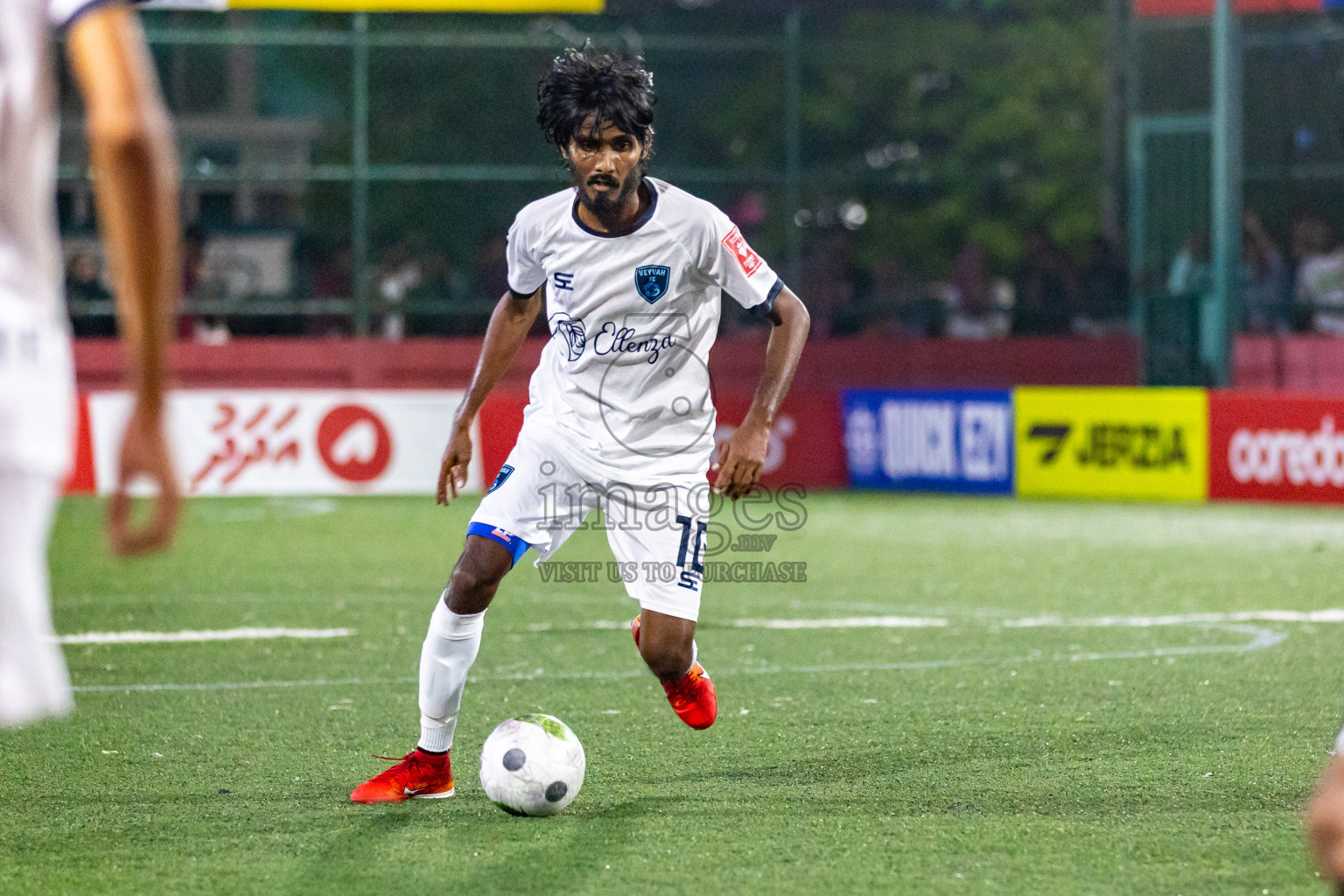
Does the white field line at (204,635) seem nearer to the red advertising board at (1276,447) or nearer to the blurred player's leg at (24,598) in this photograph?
the blurred player's leg at (24,598)

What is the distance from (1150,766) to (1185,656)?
231 centimetres

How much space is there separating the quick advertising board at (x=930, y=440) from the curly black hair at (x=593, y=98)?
10.9 meters

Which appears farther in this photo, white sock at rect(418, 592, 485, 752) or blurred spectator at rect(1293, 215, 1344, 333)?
blurred spectator at rect(1293, 215, 1344, 333)

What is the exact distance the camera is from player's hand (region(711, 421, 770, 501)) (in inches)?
197

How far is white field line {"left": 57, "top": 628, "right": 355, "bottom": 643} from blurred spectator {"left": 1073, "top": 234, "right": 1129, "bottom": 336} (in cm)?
1292

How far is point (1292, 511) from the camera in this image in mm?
14062

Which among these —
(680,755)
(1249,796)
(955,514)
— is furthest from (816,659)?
(955,514)

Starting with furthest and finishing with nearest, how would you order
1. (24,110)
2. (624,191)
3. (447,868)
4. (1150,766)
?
(1150,766), (624,191), (447,868), (24,110)

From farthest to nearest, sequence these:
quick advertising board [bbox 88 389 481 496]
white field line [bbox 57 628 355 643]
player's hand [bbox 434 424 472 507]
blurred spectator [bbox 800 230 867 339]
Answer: blurred spectator [bbox 800 230 867 339]
quick advertising board [bbox 88 389 481 496]
white field line [bbox 57 628 355 643]
player's hand [bbox 434 424 472 507]

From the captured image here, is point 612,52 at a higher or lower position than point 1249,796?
higher

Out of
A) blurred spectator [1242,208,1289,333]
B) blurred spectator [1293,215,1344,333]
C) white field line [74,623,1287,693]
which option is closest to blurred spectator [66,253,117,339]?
blurred spectator [1242,208,1289,333]

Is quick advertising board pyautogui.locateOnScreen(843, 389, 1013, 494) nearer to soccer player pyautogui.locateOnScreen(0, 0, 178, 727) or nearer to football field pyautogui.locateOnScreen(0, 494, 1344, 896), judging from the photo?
football field pyautogui.locateOnScreen(0, 494, 1344, 896)

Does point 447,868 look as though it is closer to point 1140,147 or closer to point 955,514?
point 955,514

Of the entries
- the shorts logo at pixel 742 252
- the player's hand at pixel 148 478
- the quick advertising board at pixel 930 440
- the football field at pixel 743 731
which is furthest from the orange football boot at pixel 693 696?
the quick advertising board at pixel 930 440
